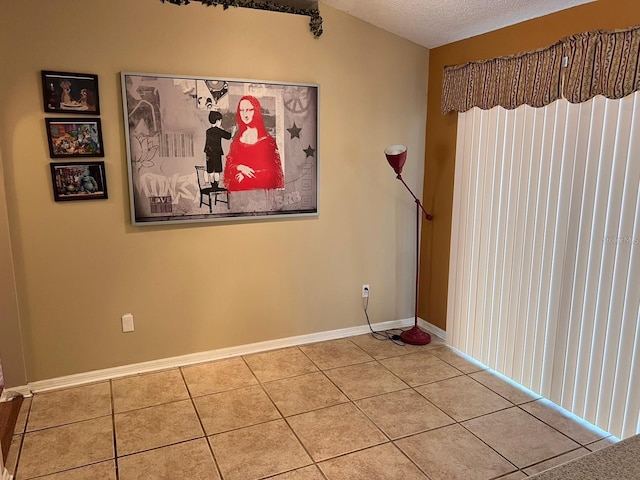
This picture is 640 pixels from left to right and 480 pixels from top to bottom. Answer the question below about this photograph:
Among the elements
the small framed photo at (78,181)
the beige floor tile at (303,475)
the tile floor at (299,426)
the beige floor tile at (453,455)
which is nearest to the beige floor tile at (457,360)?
the tile floor at (299,426)

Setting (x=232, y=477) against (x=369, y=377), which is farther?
(x=369, y=377)

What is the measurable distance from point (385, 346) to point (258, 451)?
1.55m

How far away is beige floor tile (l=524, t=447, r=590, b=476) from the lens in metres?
2.23

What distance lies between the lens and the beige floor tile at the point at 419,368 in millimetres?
3148

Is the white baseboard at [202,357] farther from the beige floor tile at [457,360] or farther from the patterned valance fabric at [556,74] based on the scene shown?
the patterned valance fabric at [556,74]

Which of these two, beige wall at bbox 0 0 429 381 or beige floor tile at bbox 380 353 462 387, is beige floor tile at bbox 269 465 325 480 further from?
beige wall at bbox 0 0 429 381

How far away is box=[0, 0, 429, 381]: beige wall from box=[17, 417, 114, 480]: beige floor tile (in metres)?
0.58

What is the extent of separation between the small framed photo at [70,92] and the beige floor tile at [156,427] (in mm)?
1819

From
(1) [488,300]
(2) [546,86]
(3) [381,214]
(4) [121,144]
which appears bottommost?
(1) [488,300]

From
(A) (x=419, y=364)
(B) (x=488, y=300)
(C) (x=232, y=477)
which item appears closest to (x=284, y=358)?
(A) (x=419, y=364)

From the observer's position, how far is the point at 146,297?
3.16 meters

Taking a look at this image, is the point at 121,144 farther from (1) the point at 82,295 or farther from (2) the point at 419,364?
(2) the point at 419,364

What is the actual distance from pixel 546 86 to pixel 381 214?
154cm

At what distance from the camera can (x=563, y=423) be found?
8.63ft
